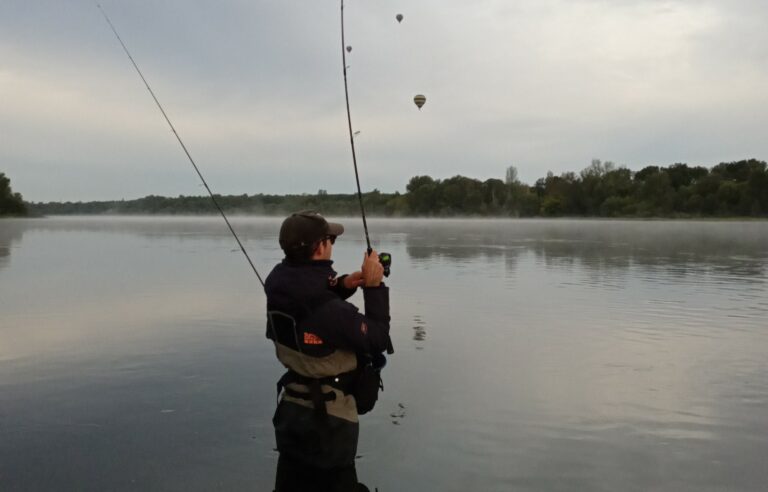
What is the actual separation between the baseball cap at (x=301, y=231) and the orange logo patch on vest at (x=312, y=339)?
0.50 m

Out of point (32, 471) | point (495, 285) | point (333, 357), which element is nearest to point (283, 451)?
point (333, 357)

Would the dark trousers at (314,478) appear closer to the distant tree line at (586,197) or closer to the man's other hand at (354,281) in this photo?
the man's other hand at (354,281)

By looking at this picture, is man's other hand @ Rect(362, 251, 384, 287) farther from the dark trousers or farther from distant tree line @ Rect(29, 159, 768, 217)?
distant tree line @ Rect(29, 159, 768, 217)

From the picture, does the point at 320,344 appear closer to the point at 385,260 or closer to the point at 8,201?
the point at 385,260

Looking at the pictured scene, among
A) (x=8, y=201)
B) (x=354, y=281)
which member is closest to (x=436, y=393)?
(x=354, y=281)

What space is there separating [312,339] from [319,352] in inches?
3.4

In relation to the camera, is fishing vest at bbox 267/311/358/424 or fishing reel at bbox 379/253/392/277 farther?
fishing reel at bbox 379/253/392/277

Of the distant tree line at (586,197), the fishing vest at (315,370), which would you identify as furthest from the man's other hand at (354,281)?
the distant tree line at (586,197)

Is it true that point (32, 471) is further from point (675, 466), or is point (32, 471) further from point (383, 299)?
point (675, 466)

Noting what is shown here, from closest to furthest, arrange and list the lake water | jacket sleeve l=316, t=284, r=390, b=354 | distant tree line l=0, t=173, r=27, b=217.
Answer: jacket sleeve l=316, t=284, r=390, b=354
the lake water
distant tree line l=0, t=173, r=27, b=217

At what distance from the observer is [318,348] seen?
142 inches

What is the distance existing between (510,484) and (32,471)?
136 inches

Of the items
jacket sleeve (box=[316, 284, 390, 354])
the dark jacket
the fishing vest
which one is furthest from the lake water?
jacket sleeve (box=[316, 284, 390, 354])

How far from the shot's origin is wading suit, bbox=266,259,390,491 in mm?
3578
